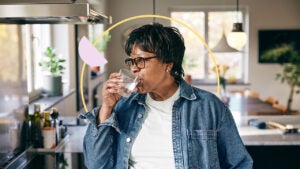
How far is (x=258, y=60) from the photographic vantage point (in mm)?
8695

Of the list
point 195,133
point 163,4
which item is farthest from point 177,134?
point 163,4

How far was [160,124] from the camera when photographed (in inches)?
64.4

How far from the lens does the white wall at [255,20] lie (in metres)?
8.57

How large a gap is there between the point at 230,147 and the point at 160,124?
0.26 meters

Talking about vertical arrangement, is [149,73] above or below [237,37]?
below

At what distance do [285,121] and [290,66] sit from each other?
198 inches

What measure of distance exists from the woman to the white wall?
23.0ft

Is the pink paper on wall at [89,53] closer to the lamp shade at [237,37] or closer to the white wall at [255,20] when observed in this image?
the lamp shade at [237,37]

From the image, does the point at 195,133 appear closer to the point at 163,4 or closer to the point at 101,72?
the point at 101,72

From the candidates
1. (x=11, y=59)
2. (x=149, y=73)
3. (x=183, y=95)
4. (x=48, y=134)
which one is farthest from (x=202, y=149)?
(x=48, y=134)

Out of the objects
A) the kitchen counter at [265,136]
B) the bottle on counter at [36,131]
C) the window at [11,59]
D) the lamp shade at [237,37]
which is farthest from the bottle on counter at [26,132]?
the lamp shade at [237,37]

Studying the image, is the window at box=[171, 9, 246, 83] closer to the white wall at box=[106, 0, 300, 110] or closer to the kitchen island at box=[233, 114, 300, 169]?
the white wall at box=[106, 0, 300, 110]

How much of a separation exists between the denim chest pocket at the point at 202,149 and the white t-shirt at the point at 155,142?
7 cm

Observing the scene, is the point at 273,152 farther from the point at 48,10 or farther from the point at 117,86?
the point at 48,10
